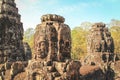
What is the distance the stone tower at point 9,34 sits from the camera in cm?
2278

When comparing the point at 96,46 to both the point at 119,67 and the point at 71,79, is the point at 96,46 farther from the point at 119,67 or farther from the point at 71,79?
the point at 71,79

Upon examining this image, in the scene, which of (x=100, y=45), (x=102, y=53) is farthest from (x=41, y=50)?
(x=100, y=45)

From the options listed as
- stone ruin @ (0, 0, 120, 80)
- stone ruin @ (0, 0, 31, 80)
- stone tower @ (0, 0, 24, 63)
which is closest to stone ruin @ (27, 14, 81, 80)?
stone ruin @ (0, 0, 120, 80)

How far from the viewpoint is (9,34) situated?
23062 millimetres

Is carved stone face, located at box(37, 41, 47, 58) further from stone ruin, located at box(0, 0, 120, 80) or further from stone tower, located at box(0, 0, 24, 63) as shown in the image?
stone tower, located at box(0, 0, 24, 63)

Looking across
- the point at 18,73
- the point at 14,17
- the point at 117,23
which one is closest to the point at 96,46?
the point at 14,17

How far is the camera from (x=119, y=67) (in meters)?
28.2

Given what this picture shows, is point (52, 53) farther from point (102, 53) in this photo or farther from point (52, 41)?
point (102, 53)

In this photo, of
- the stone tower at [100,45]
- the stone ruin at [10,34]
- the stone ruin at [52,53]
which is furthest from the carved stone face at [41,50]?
the stone tower at [100,45]

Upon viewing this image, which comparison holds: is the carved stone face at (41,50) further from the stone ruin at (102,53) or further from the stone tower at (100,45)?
the stone tower at (100,45)

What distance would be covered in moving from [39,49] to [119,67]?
40.8ft

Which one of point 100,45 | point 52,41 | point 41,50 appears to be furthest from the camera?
point 100,45

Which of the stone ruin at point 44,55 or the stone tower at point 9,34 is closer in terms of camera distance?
the stone ruin at point 44,55

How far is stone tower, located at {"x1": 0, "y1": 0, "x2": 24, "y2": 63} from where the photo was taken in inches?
897
